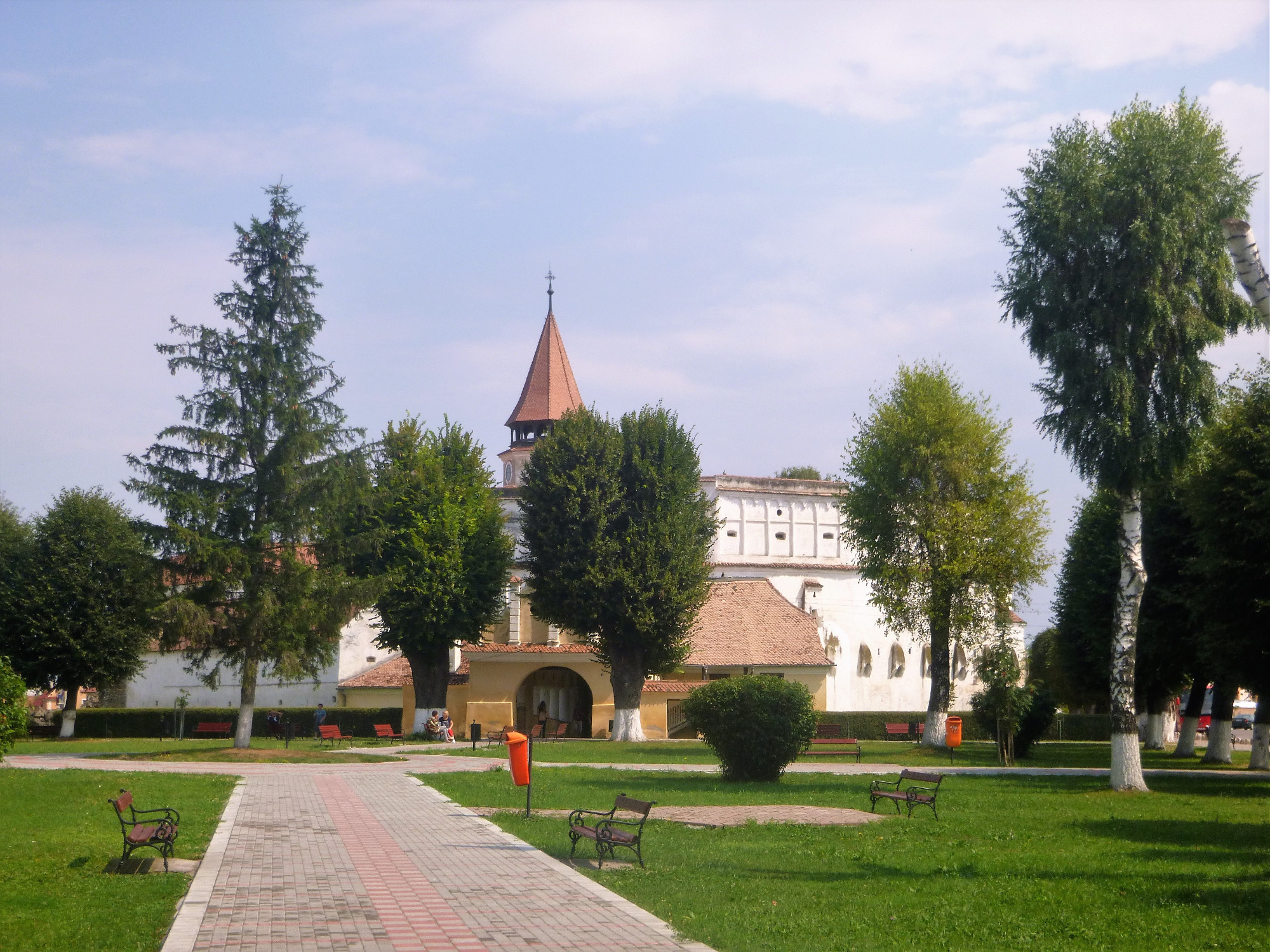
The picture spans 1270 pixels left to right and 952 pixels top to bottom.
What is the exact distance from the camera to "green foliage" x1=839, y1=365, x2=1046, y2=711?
1602 inches

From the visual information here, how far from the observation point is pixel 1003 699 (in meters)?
35.3

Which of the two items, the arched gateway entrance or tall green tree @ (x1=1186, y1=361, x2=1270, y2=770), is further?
the arched gateway entrance

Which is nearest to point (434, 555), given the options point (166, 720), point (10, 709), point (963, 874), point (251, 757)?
point (251, 757)

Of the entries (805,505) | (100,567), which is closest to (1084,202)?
(100,567)

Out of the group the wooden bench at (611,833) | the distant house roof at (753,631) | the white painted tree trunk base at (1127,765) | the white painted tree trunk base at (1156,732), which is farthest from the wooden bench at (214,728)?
the white painted tree trunk base at (1156,732)

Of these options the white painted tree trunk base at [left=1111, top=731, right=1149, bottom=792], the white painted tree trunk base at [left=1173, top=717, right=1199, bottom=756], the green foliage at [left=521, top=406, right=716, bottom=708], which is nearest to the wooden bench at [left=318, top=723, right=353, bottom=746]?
the green foliage at [left=521, top=406, right=716, bottom=708]

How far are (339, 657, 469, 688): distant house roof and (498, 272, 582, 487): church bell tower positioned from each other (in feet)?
73.4

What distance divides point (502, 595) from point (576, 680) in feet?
23.8

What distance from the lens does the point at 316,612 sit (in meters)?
35.6

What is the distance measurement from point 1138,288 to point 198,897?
22451mm

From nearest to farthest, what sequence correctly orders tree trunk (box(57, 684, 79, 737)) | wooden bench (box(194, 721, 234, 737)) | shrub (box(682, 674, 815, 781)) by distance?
shrub (box(682, 674, 815, 781)), wooden bench (box(194, 721, 234, 737)), tree trunk (box(57, 684, 79, 737))

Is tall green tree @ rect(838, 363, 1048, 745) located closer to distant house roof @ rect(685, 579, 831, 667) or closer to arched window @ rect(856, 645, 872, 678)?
distant house roof @ rect(685, 579, 831, 667)

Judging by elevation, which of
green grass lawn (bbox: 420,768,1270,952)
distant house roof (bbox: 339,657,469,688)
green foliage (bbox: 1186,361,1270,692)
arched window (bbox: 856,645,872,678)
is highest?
green foliage (bbox: 1186,361,1270,692)

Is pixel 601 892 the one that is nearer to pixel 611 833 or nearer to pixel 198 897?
pixel 611 833
